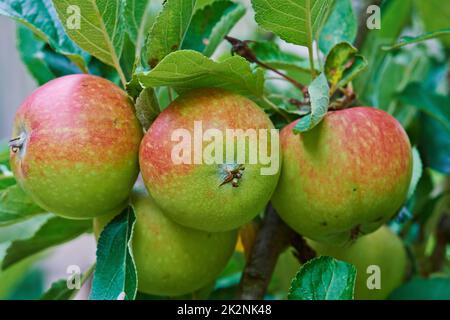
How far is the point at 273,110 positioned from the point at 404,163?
15 cm

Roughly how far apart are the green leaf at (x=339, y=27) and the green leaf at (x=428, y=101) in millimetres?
200

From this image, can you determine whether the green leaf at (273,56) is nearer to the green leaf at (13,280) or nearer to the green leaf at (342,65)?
the green leaf at (342,65)

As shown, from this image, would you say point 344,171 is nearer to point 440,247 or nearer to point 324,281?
point 324,281

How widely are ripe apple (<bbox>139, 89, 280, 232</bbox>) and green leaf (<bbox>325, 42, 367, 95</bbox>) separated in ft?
0.46

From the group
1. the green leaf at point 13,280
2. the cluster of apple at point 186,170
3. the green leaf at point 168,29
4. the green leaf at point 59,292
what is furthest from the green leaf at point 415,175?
the green leaf at point 13,280

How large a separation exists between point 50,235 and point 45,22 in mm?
254

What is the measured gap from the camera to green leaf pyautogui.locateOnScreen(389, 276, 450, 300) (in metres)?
0.83

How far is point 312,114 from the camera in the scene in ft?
1.96

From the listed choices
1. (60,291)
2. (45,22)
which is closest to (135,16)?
(45,22)

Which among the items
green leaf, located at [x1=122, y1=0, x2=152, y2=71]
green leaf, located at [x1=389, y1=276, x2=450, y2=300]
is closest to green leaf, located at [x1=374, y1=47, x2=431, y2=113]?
green leaf, located at [x1=389, y1=276, x2=450, y2=300]

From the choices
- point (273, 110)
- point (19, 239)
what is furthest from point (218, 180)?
point (19, 239)

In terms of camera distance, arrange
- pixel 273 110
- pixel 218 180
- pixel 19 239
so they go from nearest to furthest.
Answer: pixel 218 180 < pixel 273 110 < pixel 19 239

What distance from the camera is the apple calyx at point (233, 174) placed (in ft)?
1.90
